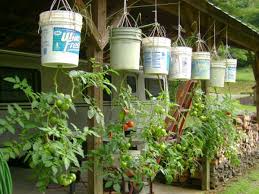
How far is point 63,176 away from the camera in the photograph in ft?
9.22

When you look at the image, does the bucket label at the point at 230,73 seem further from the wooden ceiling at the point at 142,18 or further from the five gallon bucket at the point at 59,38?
the five gallon bucket at the point at 59,38

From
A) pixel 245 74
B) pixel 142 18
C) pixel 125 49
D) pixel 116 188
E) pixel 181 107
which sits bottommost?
pixel 116 188

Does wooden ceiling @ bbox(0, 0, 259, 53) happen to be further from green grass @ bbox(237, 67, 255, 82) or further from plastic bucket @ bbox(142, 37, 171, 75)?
green grass @ bbox(237, 67, 255, 82)

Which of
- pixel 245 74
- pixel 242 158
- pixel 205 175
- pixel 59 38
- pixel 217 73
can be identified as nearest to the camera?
pixel 59 38

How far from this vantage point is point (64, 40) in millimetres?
2768

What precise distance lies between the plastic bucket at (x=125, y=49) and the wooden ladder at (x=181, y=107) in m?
1.74

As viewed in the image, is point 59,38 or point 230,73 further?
point 230,73

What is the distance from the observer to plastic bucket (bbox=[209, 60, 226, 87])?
17.9ft

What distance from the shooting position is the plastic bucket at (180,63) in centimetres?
430

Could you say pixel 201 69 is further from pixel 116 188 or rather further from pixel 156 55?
pixel 116 188

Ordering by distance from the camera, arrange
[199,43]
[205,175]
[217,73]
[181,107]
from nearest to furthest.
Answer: [199,43] → [181,107] → [217,73] → [205,175]

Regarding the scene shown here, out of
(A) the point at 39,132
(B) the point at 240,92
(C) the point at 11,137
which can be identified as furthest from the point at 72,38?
(B) the point at 240,92

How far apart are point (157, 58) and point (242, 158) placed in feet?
13.8

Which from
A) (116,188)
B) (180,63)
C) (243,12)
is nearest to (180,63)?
(180,63)
